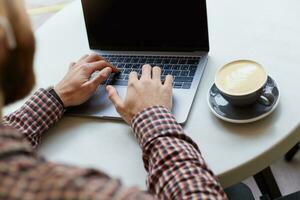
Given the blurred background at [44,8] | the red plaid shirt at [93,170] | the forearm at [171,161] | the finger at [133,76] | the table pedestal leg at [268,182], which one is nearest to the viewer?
the red plaid shirt at [93,170]

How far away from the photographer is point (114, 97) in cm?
101

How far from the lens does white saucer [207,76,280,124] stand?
92 cm

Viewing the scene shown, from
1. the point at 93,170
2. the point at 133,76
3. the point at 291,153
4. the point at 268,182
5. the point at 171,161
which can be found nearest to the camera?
the point at 93,170

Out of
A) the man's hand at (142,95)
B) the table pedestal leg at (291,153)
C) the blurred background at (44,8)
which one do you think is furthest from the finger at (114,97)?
the blurred background at (44,8)

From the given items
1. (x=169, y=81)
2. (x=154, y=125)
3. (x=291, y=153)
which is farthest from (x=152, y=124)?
(x=291, y=153)

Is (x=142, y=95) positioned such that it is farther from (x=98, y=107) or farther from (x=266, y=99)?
(x=266, y=99)

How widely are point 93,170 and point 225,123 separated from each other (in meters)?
0.43

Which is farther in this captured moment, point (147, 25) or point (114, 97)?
point (147, 25)

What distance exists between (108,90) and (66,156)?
18 centimetres

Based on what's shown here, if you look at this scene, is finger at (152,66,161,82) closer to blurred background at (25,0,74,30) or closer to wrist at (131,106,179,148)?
wrist at (131,106,179,148)

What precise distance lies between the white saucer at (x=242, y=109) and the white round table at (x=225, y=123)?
0.6 inches

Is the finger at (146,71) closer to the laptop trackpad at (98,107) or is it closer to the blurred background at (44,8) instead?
the laptop trackpad at (98,107)

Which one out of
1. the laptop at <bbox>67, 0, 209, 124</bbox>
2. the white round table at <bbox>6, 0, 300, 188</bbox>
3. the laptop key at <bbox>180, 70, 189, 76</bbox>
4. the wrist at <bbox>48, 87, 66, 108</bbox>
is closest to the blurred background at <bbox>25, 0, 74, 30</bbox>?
the white round table at <bbox>6, 0, 300, 188</bbox>

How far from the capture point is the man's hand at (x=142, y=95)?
3.12ft
